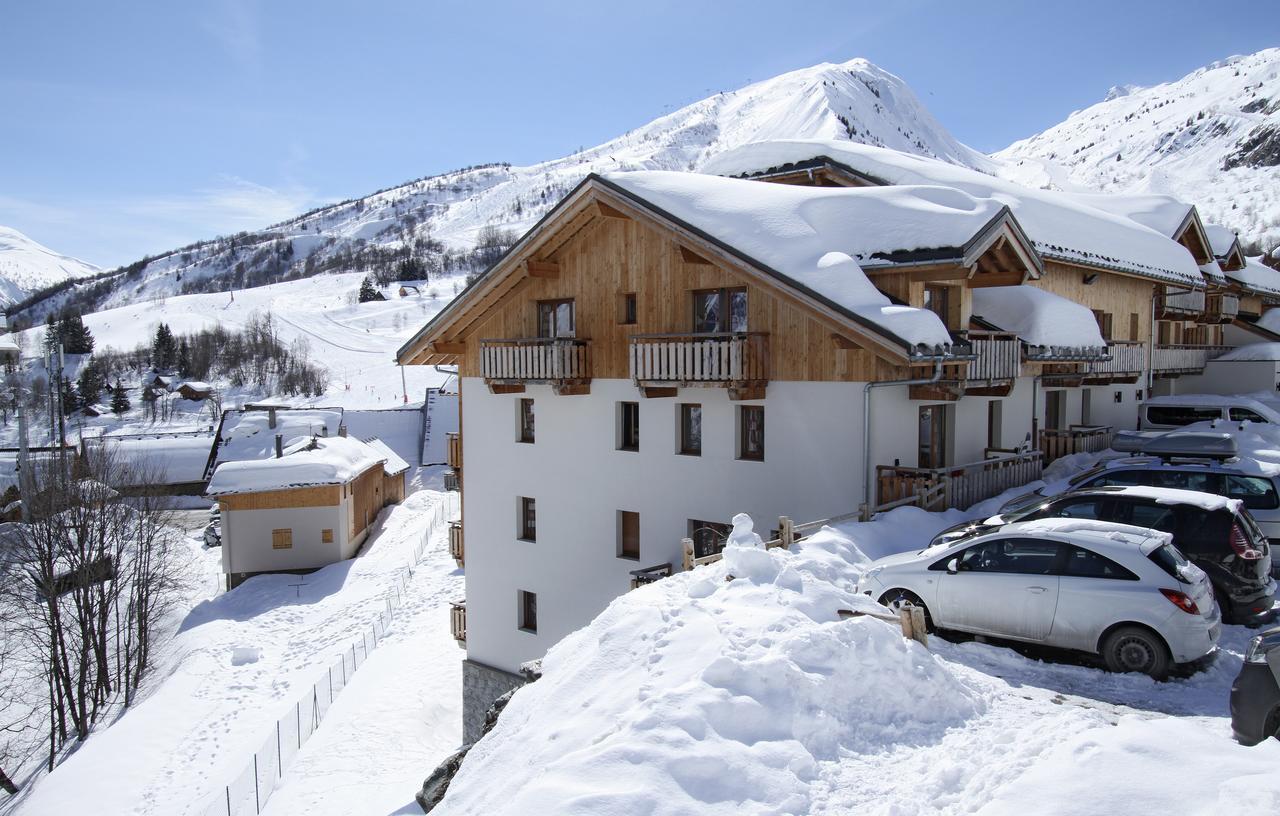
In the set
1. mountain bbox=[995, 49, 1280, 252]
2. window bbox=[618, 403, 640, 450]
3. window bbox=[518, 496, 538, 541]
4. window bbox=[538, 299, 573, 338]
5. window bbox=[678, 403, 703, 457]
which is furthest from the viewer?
mountain bbox=[995, 49, 1280, 252]

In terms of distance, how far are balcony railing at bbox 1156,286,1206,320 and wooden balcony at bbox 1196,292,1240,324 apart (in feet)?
7.28

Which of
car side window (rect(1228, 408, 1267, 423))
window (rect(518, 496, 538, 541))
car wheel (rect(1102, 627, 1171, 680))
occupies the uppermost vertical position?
car side window (rect(1228, 408, 1267, 423))

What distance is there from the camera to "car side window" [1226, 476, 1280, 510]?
43.0ft

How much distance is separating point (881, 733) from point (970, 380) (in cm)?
1131

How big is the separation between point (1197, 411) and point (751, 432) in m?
17.0

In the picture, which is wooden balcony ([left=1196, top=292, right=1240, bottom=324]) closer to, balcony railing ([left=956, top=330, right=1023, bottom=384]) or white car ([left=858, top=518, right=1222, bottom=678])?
balcony railing ([left=956, top=330, right=1023, bottom=384])

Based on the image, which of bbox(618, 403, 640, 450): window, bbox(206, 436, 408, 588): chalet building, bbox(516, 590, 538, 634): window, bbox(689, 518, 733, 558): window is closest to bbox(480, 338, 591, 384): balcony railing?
bbox(618, 403, 640, 450): window

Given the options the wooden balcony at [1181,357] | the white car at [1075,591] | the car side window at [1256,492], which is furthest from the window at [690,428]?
the wooden balcony at [1181,357]

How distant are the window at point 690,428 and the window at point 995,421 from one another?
25.0ft

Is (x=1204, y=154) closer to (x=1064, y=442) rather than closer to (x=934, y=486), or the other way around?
(x=1064, y=442)

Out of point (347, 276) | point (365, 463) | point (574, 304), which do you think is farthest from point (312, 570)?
point (347, 276)

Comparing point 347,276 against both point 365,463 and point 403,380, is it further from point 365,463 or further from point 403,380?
point 365,463

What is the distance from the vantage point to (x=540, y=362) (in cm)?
1841

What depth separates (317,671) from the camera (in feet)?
85.8
